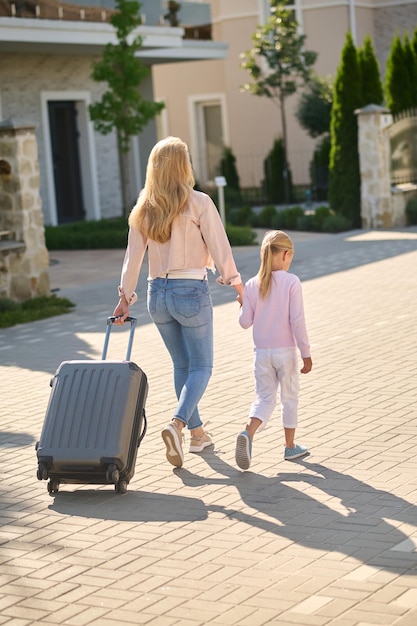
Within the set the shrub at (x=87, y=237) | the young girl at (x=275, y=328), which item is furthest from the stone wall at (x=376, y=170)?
the young girl at (x=275, y=328)

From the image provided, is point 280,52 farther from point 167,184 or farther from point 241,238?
point 167,184

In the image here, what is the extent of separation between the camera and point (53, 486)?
20.9 ft

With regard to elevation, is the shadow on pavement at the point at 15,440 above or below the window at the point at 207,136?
below

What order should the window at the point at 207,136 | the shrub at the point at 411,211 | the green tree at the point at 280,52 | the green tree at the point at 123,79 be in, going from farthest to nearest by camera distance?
the window at the point at 207,136
the green tree at the point at 280,52
the shrub at the point at 411,211
the green tree at the point at 123,79

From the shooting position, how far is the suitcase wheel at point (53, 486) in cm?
634

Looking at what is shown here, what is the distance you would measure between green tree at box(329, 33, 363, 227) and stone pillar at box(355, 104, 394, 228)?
0.77ft

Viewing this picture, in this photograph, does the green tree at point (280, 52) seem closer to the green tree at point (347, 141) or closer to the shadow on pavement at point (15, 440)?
the green tree at point (347, 141)

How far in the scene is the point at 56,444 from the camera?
626 centimetres

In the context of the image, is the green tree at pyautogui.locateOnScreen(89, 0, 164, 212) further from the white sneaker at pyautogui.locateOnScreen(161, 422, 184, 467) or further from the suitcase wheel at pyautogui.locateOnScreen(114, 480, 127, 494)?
the suitcase wheel at pyautogui.locateOnScreen(114, 480, 127, 494)

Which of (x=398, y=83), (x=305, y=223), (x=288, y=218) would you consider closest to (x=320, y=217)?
(x=305, y=223)

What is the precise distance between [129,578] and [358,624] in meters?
1.13

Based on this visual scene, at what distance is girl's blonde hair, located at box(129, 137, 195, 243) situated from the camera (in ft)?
21.7

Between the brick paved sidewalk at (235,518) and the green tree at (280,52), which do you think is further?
the green tree at (280,52)

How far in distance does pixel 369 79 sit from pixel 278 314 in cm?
1756
